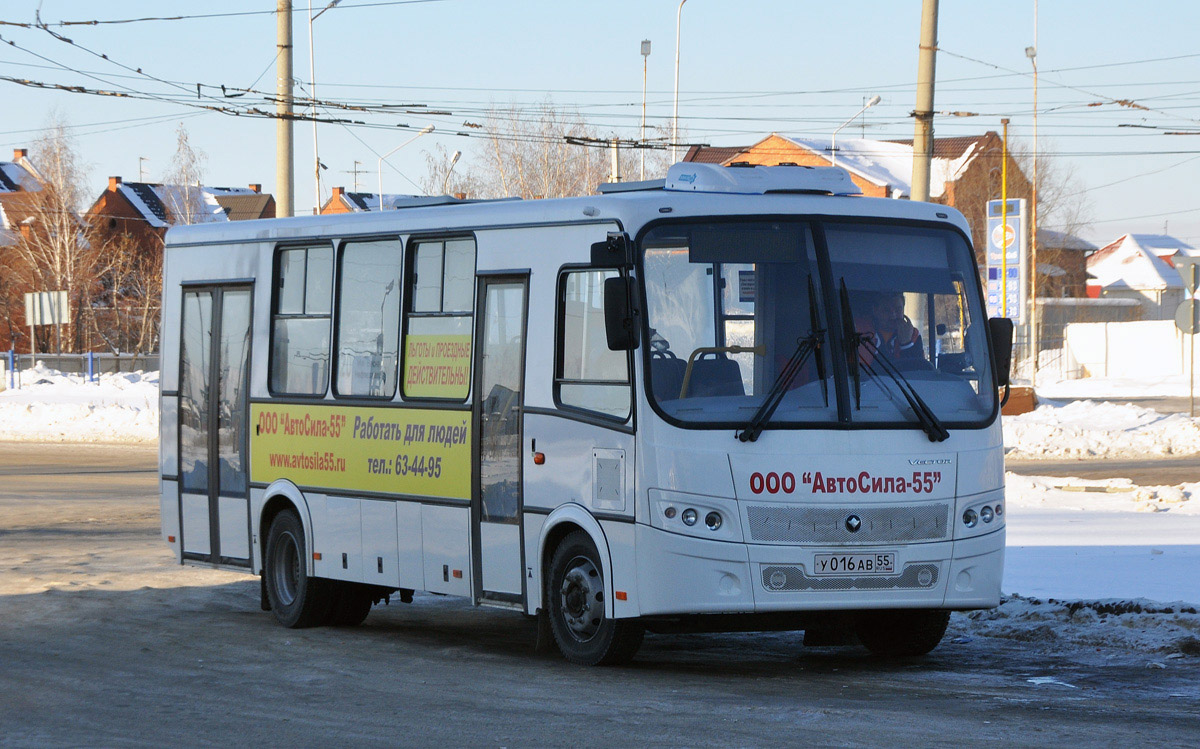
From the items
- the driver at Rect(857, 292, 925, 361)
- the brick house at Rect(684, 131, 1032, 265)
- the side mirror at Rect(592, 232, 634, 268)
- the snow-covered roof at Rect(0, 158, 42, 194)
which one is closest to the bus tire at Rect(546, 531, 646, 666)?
the side mirror at Rect(592, 232, 634, 268)

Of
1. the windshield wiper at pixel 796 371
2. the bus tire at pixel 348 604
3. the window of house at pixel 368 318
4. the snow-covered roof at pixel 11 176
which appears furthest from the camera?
the snow-covered roof at pixel 11 176

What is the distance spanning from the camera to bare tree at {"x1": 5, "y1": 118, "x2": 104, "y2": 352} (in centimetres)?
7231

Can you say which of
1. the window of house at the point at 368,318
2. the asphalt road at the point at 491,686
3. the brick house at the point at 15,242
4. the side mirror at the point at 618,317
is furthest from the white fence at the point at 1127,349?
the side mirror at the point at 618,317

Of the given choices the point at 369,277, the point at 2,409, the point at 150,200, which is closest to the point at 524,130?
the point at 2,409

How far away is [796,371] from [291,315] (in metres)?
4.66

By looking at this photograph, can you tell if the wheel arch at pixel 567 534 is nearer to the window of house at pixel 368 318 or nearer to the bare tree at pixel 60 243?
the window of house at pixel 368 318

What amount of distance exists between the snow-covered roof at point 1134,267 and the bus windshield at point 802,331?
103 metres

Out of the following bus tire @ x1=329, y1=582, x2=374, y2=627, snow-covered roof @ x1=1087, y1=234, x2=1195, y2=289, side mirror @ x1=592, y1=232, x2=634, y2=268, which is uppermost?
snow-covered roof @ x1=1087, y1=234, x2=1195, y2=289

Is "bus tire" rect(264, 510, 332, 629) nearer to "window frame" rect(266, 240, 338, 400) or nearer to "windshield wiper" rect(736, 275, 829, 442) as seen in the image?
"window frame" rect(266, 240, 338, 400)

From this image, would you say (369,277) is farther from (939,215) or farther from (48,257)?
(48,257)

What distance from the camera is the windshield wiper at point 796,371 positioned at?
360 inches

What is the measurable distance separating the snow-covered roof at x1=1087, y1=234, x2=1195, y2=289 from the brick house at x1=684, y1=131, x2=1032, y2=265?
20265 millimetres

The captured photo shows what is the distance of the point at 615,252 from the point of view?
945 cm

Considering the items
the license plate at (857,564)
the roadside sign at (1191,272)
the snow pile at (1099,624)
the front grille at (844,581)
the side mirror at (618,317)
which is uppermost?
the roadside sign at (1191,272)
